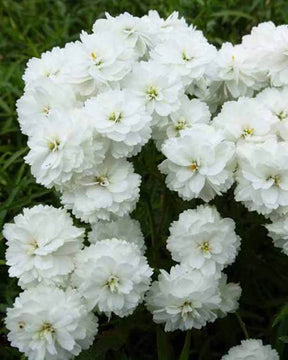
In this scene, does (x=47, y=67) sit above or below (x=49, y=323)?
above

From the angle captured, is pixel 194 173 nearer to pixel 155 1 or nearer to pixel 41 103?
pixel 41 103

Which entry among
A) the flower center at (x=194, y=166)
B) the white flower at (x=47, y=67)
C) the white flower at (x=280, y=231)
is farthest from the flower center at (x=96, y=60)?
the white flower at (x=280, y=231)

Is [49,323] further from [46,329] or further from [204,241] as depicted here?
[204,241]

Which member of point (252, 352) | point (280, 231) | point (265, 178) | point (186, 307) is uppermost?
point (265, 178)

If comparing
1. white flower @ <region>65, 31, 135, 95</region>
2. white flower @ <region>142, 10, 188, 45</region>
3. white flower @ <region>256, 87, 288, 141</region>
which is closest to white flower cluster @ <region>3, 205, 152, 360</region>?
white flower @ <region>65, 31, 135, 95</region>

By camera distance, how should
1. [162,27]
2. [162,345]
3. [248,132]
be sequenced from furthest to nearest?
[162,27]
[162,345]
[248,132]

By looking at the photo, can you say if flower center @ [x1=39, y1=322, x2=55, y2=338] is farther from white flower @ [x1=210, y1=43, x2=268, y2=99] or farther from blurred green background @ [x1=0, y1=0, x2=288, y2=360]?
white flower @ [x1=210, y1=43, x2=268, y2=99]

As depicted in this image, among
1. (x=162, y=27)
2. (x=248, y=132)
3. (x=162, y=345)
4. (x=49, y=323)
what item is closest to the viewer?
(x=49, y=323)

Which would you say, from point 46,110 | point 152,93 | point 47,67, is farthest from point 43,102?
point 152,93
